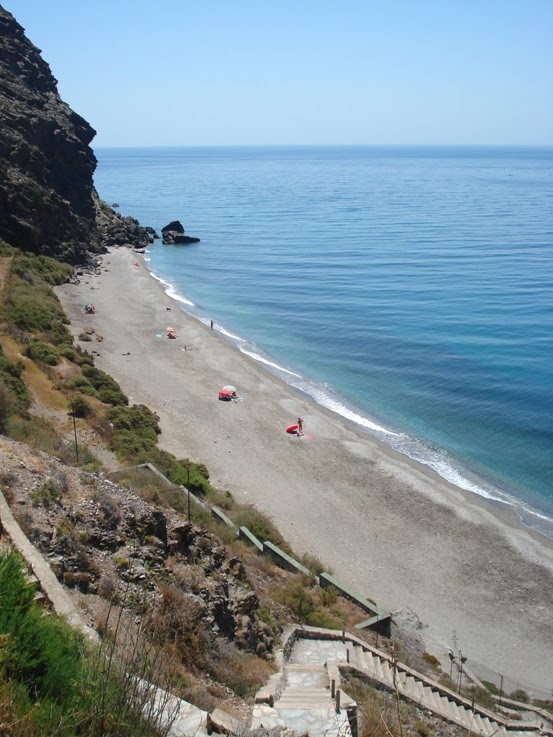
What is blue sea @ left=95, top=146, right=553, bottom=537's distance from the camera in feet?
101

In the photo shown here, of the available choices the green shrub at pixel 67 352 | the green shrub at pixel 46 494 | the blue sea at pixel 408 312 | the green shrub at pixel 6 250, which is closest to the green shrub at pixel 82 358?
the green shrub at pixel 67 352

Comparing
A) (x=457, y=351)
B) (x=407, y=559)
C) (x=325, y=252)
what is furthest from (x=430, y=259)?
(x=407, y=559)

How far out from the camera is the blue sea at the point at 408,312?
101 feet

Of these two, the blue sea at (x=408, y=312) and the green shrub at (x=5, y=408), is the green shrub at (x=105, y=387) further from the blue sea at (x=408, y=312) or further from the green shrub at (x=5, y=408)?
the blue sea at (x=408, y=312)

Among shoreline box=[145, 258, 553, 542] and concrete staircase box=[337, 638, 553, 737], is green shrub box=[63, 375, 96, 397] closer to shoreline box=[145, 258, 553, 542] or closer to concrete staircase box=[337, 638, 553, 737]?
shoreline box=[145, 258, 553, 542]

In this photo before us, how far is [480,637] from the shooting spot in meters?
18.1

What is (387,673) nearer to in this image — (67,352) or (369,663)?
(369,663)

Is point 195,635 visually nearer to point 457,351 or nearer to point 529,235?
point 457,351

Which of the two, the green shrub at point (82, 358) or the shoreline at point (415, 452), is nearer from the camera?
the shoreline at point (415, 452)

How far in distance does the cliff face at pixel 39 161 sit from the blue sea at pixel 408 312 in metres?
10.2

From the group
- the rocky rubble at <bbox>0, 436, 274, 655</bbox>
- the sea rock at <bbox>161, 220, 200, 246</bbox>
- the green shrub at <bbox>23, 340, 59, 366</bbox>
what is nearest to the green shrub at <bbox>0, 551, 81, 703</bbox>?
the rocky rubble at <bbox>0, 436, 274, 655</bbox>

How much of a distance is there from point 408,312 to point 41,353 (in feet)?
95.3

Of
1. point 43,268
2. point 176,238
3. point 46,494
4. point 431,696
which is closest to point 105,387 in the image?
point 46,494

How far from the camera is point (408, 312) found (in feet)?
166
